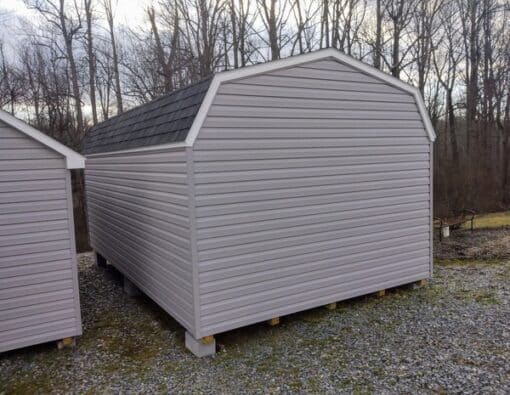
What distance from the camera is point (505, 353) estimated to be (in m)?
4.15

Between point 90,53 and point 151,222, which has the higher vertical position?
point 90,53

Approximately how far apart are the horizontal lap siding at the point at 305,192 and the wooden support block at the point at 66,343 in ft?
5.30

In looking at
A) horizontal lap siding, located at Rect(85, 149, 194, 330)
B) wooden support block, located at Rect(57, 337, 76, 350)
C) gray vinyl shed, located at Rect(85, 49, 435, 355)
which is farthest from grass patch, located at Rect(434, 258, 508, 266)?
wooden support block, located at Rect(57, 337, 76, 350)

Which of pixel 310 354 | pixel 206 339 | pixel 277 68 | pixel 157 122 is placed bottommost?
pixel 310 354

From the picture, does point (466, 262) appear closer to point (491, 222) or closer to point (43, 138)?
point (491, 222)

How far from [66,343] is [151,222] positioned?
5.35ft

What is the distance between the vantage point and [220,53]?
48.5ft

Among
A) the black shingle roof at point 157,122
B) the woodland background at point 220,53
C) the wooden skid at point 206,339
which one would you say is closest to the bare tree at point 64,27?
the woodland background at point 220,53

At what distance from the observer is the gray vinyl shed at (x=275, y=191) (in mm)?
4227

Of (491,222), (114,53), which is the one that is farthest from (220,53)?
(491,222)

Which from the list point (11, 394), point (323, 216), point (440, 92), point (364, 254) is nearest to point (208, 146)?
point (323, 216)

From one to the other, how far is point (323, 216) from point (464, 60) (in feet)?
52.0

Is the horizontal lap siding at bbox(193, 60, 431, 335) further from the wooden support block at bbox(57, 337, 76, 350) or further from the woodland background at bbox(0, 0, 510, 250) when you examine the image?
the woodland background at bbox(0, 0, 510, 250)

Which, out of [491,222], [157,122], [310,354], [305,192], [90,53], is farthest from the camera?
[90,53]
